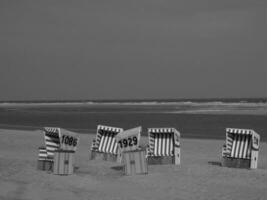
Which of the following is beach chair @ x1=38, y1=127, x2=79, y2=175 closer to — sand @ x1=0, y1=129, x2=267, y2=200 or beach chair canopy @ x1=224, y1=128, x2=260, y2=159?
sand @ x1=0, y1=129, x2=267, y2=200

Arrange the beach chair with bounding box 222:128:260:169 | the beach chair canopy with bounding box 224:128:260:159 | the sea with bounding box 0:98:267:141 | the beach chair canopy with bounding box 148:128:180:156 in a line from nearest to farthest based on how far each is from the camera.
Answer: the beach chair with bounding box 222:128:260:169, the beach chair canopy with bounding box 224:128:260:159, the beach chair canopy with bounding box 148:128:180:156, the sea with bounding box 0:98:267:141

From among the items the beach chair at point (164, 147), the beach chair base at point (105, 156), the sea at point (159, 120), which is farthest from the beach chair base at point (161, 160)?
the sea at point (159, 120)

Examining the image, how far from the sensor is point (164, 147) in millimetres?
14719

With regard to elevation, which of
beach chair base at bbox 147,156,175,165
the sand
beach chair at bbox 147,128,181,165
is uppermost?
beach chair at bbox 147,128,181,165

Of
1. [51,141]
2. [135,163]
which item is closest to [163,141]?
[135,163]

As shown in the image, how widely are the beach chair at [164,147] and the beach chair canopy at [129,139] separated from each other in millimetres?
1330

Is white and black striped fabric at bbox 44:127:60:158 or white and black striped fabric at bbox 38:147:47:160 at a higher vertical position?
white and black striped fabric at bbox 44:127:60:158

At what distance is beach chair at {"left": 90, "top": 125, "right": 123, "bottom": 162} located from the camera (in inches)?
614

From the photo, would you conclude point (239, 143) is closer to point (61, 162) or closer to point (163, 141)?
point (163, 141)

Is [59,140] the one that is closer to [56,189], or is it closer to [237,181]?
[56,189]

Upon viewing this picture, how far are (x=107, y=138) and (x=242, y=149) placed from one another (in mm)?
3797

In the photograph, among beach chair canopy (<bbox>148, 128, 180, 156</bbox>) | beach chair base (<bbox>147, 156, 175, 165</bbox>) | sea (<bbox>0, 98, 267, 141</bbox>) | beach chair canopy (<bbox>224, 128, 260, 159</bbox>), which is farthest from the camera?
sea (<bbox>0, 98, 267, 141</bbox>)

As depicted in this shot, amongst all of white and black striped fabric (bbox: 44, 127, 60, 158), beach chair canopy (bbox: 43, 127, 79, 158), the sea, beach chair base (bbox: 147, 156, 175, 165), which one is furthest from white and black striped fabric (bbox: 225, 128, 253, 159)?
the sea

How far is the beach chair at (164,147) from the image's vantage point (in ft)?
47.5
